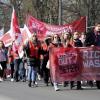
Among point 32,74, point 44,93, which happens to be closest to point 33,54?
point 32,74

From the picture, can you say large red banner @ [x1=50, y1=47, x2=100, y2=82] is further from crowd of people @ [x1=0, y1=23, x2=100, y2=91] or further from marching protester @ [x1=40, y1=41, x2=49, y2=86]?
marching protester @ [x1=40, y1=41, x2=49, y2=86]

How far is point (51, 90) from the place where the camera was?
16656 millimetres

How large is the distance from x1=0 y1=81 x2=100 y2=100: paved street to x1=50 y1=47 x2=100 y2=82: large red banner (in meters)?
0.42

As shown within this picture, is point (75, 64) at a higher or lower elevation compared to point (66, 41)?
lower

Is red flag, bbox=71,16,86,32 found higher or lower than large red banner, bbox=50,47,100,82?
higher

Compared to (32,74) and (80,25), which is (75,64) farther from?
(80,25)

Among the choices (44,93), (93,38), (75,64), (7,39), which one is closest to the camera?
(44,93)

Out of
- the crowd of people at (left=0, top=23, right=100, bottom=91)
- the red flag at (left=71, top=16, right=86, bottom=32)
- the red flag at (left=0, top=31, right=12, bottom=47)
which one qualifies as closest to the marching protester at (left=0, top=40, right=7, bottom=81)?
the red flag at (left=0, top=31, right=12, bottom=47)

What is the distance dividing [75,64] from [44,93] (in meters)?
1.65

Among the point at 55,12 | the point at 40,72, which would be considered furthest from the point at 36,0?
the point at 40,72

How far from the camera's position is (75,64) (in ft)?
55.5

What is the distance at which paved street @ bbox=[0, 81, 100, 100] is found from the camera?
1477 centimetres

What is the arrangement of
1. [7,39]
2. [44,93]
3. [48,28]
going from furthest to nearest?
[7,39] → [48,28] → [44,93]

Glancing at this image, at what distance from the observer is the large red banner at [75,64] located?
16844 mm
